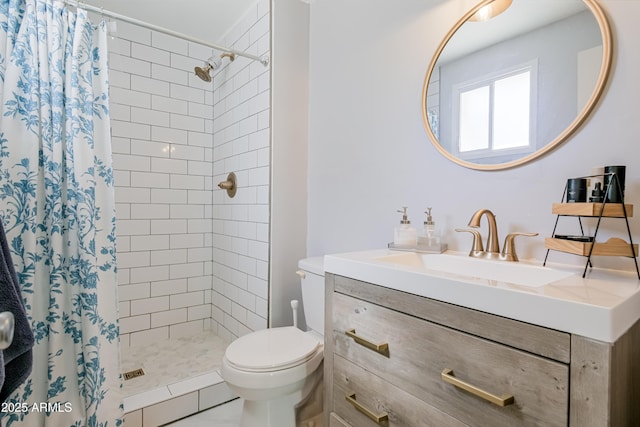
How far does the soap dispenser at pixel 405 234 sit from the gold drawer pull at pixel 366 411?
0.61 meters

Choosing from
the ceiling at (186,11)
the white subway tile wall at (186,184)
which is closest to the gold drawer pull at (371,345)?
the white subway tile wall at (186,184)

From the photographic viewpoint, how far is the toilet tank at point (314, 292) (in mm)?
1620

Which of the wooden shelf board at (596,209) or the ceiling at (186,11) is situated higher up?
the ceiling at (186,11)

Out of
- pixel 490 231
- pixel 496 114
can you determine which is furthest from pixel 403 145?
pixel 490 231

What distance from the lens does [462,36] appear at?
128 centimetres

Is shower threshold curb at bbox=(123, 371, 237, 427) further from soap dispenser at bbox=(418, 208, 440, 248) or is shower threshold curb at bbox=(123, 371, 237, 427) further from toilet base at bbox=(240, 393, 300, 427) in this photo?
soap dispenser at bbox=(418, 208, 440, 248)

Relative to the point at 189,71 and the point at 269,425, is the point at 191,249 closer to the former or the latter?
the point at 189,71

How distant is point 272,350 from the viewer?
4.68 ft

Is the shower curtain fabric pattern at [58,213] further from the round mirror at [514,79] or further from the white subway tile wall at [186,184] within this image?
the round mirror at [514,79]

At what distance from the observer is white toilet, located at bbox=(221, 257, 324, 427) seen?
1290 millimetres

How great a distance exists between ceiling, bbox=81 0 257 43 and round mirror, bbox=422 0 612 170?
5.03ft

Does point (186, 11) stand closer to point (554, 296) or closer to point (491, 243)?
point (491, 243)

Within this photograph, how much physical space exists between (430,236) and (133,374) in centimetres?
199

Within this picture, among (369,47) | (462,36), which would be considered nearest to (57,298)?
(369,47)
